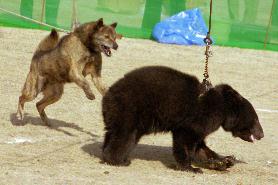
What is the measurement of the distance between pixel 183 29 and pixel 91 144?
9580mm

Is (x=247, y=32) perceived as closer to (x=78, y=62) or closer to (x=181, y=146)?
(x=78, y=62)

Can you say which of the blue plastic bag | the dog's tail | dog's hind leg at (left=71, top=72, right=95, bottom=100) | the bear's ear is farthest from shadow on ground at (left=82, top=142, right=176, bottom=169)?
the blue plastic bag

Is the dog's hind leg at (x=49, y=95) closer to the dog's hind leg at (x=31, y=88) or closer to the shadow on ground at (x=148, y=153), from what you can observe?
the dog's hind leg at (x=31, y=88)

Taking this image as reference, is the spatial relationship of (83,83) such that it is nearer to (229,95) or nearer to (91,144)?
(91,144)

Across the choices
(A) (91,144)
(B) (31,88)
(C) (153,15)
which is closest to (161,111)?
(A) (91,144)

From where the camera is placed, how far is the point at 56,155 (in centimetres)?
829

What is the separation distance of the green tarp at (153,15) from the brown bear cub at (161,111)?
10658mm

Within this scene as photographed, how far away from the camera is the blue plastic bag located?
18016mm

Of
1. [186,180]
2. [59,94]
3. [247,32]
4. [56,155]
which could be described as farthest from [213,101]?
[247,32]

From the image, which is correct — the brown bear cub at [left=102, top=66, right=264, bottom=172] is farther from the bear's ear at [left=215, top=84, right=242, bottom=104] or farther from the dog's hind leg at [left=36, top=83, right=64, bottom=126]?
the dog's hind leg at [left=36, top=83, right=64, bottom=126]

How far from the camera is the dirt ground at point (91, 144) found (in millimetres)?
7555

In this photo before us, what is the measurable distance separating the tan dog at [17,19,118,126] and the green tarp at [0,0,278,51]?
28.7ft

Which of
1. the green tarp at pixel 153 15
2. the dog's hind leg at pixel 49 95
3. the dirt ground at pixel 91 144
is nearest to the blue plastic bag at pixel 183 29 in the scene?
the green tarp at pixel 153 15

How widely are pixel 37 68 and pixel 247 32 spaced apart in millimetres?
10677
